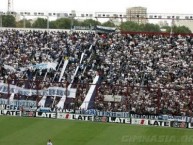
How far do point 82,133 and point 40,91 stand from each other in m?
10.8

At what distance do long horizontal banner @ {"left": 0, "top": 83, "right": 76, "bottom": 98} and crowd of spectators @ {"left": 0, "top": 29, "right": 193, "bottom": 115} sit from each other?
714mm

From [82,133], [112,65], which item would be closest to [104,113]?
[82,133]

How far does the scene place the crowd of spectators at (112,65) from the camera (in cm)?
4322

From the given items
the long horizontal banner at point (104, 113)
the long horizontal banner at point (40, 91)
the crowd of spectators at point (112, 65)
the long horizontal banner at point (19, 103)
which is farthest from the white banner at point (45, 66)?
the long horizontal banner at point (104, 113)

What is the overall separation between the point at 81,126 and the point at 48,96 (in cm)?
782

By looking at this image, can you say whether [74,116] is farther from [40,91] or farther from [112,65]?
[112,65]

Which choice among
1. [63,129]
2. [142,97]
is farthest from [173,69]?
[63,129]

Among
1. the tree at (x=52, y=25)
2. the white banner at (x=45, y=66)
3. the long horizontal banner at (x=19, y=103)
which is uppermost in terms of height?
the tree at (x=52, y=25)

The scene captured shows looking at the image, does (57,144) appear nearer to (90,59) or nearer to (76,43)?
(90,59)

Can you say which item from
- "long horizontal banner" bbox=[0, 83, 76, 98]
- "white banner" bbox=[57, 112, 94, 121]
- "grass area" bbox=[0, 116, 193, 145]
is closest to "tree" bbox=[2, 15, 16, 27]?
"long horizontal banner" bbox=[0, 83, 76, 98]

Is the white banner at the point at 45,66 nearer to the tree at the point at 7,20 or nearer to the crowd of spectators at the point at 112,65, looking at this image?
the crowd of spectators at the point at 112,65

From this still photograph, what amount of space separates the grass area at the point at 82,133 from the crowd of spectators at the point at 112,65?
164 inches

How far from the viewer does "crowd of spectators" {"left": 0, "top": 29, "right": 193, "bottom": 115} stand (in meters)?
43.2

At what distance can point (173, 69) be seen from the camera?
51.6 meters
